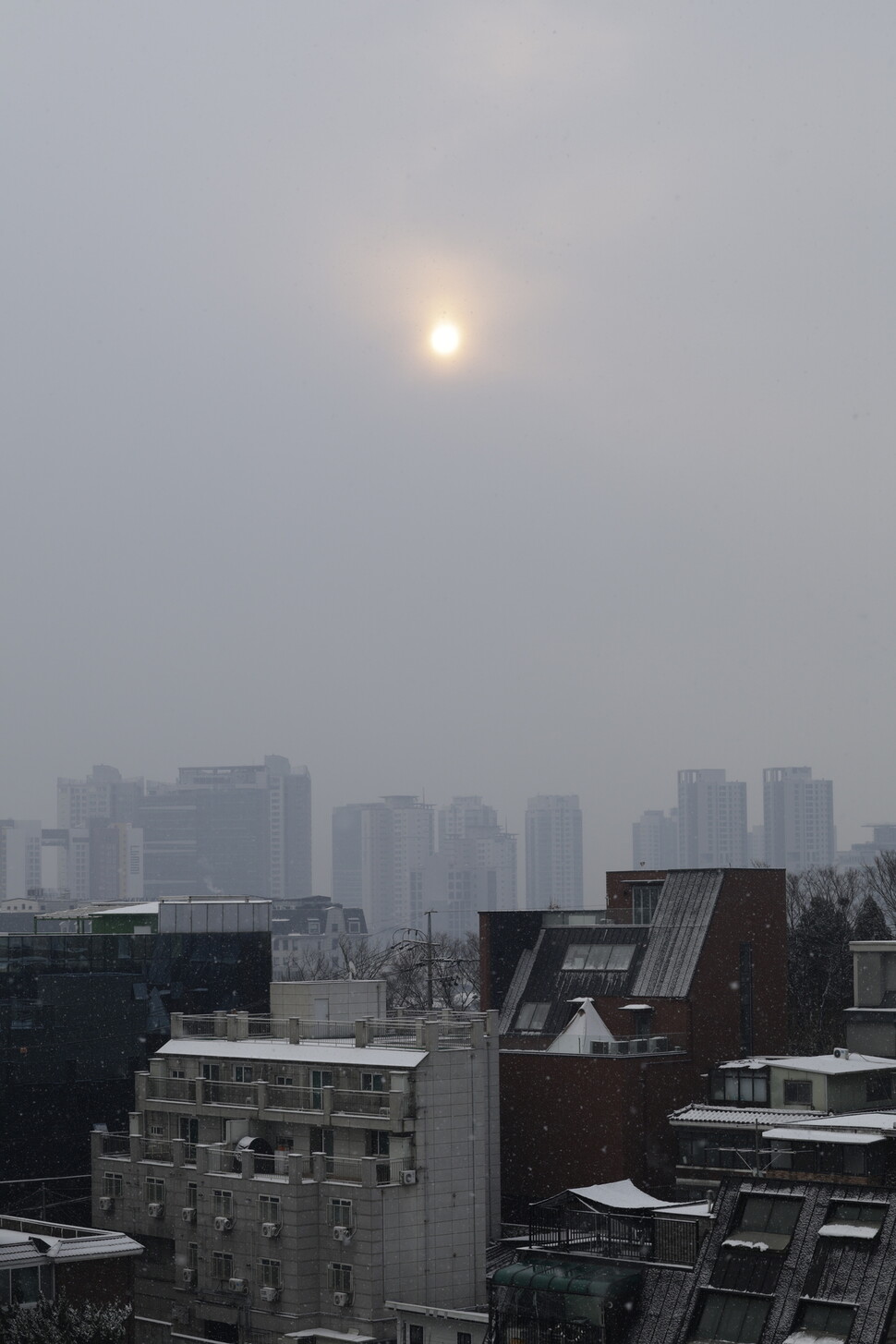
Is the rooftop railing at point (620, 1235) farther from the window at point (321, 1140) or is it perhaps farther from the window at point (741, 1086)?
the window at point (741, 1086)

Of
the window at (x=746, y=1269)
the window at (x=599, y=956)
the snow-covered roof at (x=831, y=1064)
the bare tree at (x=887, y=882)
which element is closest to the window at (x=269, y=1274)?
the window at (x=746, y=1269)

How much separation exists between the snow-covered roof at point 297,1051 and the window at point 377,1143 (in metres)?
1.38

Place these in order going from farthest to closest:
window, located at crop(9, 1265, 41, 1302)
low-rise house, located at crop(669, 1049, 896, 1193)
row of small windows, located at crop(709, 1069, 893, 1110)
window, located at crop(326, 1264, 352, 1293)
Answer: row of small windows, located at crop(709, 1069, 893, 1110), low-rise house, located at crop(669, 1049, 896, 1193), window, located at crop(326, 1264, 352, 1293), window, located at crop(9, 1265, 41, 1302)

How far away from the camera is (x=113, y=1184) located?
137 ft

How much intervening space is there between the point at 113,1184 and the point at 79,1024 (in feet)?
17.5

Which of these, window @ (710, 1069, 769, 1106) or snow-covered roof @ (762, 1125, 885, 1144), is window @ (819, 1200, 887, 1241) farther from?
window @ (710, 1069, 769, 1106)

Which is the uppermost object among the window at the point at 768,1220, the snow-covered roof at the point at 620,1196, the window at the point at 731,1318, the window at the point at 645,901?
the window at the point at 645,901

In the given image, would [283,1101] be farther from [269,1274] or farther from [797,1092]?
[797,1092]

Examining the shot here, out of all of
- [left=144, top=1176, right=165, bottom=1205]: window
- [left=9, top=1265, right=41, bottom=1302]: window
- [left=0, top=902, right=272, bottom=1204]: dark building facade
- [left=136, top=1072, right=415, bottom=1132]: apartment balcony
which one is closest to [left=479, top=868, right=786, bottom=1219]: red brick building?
[left=136, top=1072, right=415, bottom=1132]: apartment balcony

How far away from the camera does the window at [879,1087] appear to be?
132 ft

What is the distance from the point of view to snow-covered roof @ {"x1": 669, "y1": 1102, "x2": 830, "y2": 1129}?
38.3 m

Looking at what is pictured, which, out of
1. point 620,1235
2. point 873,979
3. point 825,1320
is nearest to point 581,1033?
point 873,979

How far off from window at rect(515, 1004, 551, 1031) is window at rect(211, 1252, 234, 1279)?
14.2 meters

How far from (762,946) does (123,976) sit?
1815cm
